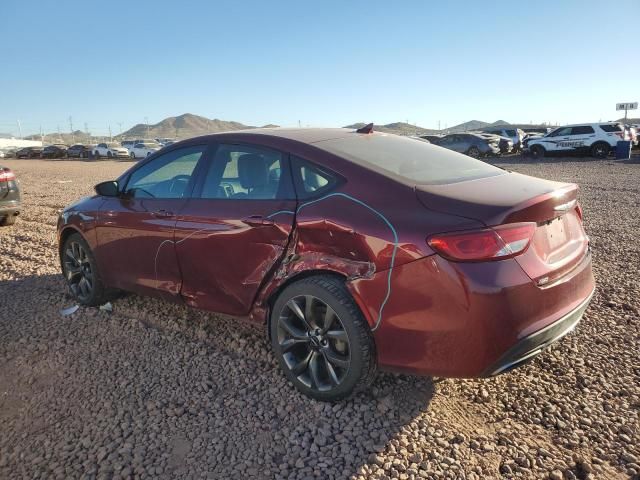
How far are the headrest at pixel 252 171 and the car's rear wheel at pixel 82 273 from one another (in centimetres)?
192

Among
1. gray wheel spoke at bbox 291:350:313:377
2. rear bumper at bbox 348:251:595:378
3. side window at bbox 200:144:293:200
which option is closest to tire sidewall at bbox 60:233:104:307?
side window at bbox 200:144:293:200

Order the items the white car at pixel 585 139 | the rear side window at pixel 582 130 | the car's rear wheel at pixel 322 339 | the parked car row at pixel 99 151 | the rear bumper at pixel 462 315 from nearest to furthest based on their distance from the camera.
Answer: the rear bumper at pixel 462 315 → the car's rear wheel at pixel 322 339 → the white car at pixel 585 139 → the rear side window at pixel 582 130 → the parked car row at pixel 99 151

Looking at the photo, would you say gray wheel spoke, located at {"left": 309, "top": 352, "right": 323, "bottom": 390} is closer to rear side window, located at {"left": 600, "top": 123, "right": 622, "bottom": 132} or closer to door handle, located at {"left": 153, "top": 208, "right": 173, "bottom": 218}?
door handle, located at {"left": 153, "top": 208, "right": 173, "bottom": 218}

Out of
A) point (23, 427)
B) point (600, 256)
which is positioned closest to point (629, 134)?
point (600, 256)

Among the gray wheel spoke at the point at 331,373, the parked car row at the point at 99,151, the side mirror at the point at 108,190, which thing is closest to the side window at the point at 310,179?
the gray wheel spoke at the point at 331,373

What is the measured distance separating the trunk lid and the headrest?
3.58ft

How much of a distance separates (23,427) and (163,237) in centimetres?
148

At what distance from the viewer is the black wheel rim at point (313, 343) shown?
2812 mm

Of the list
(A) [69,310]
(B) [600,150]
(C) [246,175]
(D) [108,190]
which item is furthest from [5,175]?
(B) [600,150]

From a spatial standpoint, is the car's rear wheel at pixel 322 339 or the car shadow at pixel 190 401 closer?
the car shadow at pixel 190 401

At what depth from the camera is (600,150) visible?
23.2 m

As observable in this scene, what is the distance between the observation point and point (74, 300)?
4.79m

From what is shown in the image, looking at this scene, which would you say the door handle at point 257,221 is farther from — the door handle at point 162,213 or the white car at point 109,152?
the white car at point 109,152

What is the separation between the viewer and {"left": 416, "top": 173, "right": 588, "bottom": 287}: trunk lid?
243 cm
